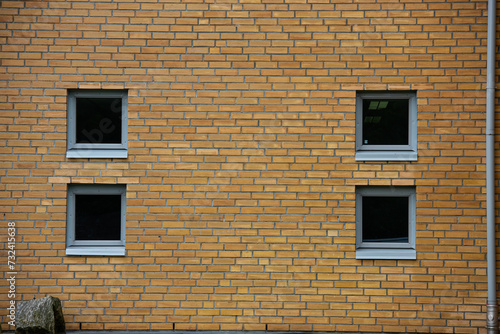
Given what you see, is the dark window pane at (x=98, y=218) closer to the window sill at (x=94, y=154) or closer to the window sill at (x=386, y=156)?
the window sill at (x=94, y=154)

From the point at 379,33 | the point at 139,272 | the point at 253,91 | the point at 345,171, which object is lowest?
the point at 139,272

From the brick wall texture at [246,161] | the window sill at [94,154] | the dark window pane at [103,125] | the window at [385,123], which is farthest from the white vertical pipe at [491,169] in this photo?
the dark window pane at [103,125]

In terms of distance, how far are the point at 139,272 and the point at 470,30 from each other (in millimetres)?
5035

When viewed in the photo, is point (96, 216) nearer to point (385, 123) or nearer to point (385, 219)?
point (385, 219)

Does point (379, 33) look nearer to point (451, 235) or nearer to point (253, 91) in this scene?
point (253, 91)

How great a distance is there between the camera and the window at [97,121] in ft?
21.1

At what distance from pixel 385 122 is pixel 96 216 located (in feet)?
12.6

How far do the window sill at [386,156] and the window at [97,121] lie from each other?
296cm

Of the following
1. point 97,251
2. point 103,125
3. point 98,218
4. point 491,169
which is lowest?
point 97,251

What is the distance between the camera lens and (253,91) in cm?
632

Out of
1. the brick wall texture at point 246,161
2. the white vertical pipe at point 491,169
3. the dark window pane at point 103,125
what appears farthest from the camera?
the dark window pane at point 103,125

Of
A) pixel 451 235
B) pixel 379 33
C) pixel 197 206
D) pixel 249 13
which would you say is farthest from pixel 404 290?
pixel 249 13

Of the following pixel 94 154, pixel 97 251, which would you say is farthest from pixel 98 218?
pixel 94 154

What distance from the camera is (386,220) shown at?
20.8ft
